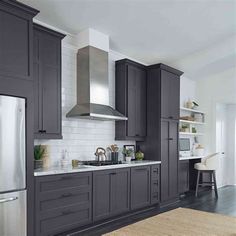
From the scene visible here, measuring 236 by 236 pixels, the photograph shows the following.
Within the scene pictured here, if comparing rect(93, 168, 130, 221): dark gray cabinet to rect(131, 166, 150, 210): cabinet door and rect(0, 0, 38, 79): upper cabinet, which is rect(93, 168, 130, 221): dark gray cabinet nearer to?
rect(131, 166, 150, 210): cabinet door

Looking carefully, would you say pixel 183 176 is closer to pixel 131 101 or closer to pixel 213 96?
pixel 131 101

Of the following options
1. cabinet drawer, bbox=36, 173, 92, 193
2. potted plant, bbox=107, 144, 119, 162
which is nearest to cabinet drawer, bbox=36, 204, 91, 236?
cabinet drawer, bbox=36, 173, 92, 193

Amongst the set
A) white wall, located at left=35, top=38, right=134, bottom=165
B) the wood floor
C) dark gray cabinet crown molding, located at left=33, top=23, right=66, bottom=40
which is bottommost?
the wood floor

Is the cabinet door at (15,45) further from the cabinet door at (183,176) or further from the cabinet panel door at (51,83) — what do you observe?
the cabinet door at (183,176)

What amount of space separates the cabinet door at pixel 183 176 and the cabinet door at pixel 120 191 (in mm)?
1968

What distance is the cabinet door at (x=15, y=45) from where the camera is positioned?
282cm

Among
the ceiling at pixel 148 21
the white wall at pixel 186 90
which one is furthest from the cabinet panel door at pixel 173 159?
the white wall at pixel 186 90

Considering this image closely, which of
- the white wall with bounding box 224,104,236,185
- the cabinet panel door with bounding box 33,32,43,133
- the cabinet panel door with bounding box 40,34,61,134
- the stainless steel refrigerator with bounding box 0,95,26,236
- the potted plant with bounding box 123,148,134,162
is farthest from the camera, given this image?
the white wall with bounding box 224,104,236,185

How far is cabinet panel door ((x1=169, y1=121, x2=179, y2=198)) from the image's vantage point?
212 inches

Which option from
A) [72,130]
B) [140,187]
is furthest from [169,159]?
[72,130]

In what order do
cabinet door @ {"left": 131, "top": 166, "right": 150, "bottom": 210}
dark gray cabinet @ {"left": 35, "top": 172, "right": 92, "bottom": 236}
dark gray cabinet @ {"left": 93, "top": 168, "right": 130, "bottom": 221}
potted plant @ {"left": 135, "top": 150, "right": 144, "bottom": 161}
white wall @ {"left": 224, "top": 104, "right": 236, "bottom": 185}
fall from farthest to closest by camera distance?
white wall @ {"left": 224, "top": 104, "right": 236, "bottom": 185}
potted plant @ {"left": 135, "top": 150, "right": 144, "bottom": 161}
cabinet door @ {"left": 131, "top": 166, "right": 150, "bottom": 210}
dark gray cabinet @ {"left": 93, "top": 168, "right": 130, "bottom": 221}
dark gray cabinet @ {"left": 35, "top": 172, "right": 92, "bottom": 236}

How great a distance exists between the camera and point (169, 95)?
17.8 ft

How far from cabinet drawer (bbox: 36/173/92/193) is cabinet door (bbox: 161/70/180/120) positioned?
2.18m

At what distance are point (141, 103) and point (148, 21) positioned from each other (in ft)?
5.33
